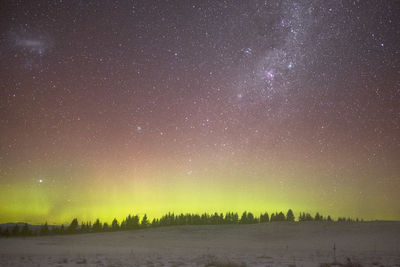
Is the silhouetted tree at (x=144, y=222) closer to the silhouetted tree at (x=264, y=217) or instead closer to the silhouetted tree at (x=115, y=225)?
the silhouetted tree at (x=115, y=225)

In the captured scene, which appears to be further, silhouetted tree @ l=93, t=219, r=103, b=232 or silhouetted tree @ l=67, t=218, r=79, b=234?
silhouetted tree @ l=93, t=219, r=103, b=232

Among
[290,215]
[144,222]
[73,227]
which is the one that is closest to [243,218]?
[290,215]

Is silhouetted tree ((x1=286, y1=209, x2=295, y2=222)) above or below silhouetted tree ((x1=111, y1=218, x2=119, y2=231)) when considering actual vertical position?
above

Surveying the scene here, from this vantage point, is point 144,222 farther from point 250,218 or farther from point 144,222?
point 250,218

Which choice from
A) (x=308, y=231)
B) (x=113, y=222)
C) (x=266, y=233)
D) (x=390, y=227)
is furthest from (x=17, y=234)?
(x=390, y=227)

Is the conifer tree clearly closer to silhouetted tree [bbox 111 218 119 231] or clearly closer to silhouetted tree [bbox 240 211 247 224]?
silhouetted tree [bbox 111 218 119 231]

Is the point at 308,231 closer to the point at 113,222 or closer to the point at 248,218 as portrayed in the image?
the point at 248,218

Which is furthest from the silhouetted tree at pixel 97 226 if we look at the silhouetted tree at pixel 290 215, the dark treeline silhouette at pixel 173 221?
the silhouetted tree at pixel 290 215

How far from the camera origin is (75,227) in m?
113

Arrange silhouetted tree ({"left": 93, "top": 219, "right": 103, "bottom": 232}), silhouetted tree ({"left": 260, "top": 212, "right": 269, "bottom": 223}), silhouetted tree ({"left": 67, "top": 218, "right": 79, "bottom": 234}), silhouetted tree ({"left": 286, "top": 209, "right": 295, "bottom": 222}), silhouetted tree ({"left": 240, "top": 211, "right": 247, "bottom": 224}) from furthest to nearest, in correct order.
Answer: silhouetted tree ({"left": 260, "top": 212, "right": 269, "bottom": 223}) → silhouetted tree ({"left": 240, "top": 211, "right": 247, "bottom": 224}) → silhouetted tree ({"left": 286, "top": 209, "right": 295, "bottom": 222}) → silhouetted tree ({"left": 93, "top": 219, "right": 103, "bottom": 232}) → silhouetted tree ({"left": 67, "top": 218, "right": 79, "bottom": 234})

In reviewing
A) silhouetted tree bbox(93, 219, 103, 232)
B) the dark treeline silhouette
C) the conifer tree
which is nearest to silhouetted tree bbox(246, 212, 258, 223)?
the dark treeline silhouette

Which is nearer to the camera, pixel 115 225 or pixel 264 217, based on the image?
pixel 115 225

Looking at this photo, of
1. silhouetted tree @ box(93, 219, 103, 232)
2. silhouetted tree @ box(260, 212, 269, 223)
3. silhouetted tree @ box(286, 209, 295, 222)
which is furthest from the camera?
silhouetted tree @ box(260, 212, 269, 223)

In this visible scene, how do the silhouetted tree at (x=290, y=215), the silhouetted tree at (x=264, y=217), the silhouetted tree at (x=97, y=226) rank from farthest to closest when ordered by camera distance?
the silhouetted tree at (x=264, y=217) < the silhouetted tree at (x=290, y=215) < the silhouetted tree at (x=97, y=226)
